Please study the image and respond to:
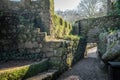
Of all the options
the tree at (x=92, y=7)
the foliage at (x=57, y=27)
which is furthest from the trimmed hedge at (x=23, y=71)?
the tree at (x=92, y=7)

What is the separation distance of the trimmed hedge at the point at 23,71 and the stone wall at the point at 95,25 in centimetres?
1025

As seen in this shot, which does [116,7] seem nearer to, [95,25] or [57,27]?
[95,25]

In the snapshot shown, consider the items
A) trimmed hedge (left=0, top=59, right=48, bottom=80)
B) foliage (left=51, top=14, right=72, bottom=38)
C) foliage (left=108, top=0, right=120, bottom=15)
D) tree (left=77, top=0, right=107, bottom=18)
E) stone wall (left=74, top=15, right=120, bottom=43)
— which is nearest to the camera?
trimmed hedge (left=0, top=59, right=48, bottom=80)

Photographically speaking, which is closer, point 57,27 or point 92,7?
point 57,27

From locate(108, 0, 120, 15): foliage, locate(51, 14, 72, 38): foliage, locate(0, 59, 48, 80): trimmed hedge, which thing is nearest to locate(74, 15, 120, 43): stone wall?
locate(108, 0, 120, 15): foliage

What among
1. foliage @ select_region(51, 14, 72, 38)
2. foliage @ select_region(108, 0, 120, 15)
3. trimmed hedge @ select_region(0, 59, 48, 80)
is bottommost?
trimmed hedge @ select_region(0, 59, 48, 80)

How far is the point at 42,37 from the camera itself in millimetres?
9109

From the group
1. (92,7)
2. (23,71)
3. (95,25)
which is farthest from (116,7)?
(92,7)

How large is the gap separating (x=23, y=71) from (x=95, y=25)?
40.7 ft

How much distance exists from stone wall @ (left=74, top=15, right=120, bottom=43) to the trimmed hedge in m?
10.3

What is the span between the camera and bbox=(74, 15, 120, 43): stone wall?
17.4 m

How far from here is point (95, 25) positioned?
18219mm

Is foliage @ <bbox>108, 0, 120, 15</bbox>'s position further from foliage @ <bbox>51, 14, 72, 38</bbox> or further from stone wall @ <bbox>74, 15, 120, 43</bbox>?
foliage @ <bbox>51, 14, 72, 38</bbox>

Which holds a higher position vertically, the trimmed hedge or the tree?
the tree
